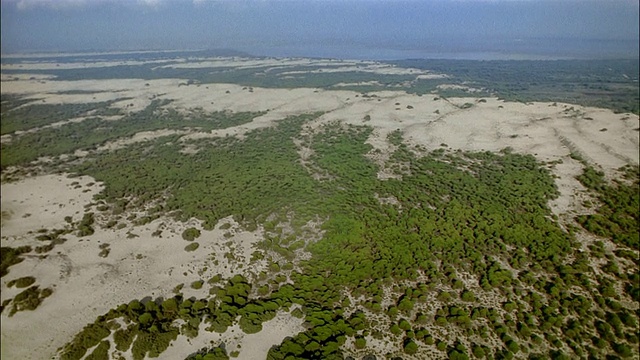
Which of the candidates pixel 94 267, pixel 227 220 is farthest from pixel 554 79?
pixel 94 267

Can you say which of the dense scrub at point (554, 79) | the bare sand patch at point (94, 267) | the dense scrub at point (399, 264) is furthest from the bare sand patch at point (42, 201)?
the dense scrub at point (554, 79)

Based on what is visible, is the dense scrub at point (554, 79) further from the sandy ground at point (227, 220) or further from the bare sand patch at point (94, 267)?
the bare sand patch at point (94, 267)

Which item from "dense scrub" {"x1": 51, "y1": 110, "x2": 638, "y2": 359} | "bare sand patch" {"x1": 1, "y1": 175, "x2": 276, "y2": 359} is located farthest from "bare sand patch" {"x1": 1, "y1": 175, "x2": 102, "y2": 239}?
"dense scrub" {"x1": 51, "y1": 110, "x2": 638, "y2": 359}

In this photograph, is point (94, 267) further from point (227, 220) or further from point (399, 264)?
point (399, 264)

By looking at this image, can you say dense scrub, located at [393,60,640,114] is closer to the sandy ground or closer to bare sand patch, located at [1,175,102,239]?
the sandy ground

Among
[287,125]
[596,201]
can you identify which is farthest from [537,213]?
[287,125]

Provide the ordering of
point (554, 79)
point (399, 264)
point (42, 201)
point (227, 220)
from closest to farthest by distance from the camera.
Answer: point (399, 264) → point (227, 220) → point (42, 201) → point (554, 79)

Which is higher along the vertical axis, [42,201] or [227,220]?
[42,201]
